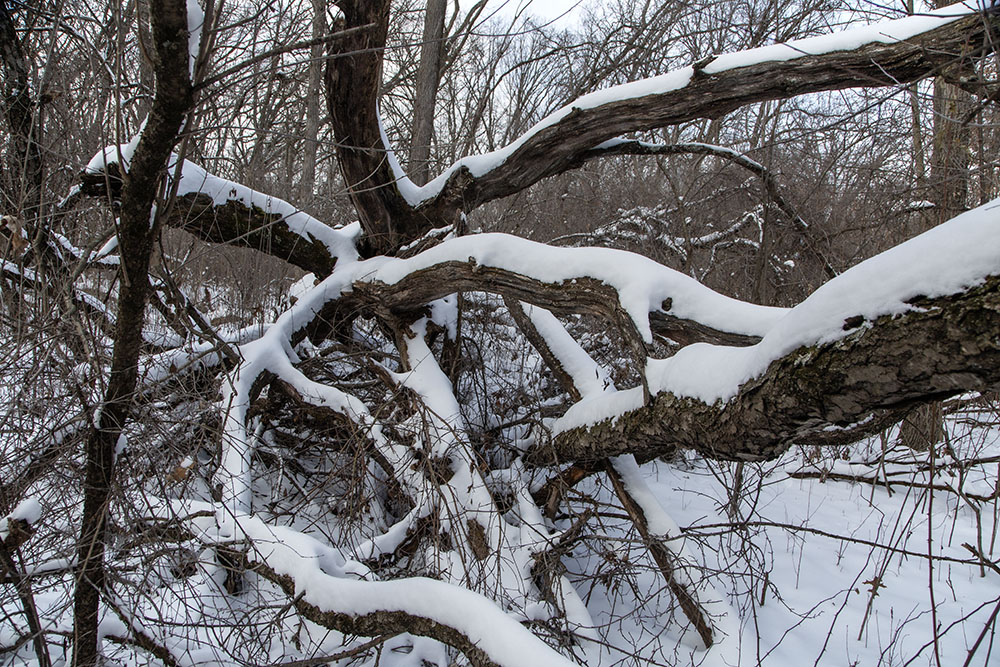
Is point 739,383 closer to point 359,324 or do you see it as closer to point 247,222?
point 247,222

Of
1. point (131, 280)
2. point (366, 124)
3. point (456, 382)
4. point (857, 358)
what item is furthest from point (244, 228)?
point (857, 358)

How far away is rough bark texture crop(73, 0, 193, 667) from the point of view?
1372 millimetres

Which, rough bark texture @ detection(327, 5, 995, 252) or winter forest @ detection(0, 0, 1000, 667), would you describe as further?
rough bark texture @ detection(327, 5, 995, 252)

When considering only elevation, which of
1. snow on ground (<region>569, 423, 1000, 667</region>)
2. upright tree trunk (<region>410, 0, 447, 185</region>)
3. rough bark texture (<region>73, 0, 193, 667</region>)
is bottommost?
snow on ground (<region>569, 423, 1000, 667</region>)

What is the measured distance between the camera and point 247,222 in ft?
12.9

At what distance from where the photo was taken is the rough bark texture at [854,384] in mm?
1271

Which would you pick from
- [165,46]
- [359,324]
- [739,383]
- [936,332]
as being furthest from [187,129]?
[359,324]

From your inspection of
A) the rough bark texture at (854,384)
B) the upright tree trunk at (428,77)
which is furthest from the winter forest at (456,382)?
the upright tree trunk at (428,77)

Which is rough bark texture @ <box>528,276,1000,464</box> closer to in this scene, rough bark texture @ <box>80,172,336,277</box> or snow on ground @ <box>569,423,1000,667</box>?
snow on ground @ <box>569,423,1000,667</box>

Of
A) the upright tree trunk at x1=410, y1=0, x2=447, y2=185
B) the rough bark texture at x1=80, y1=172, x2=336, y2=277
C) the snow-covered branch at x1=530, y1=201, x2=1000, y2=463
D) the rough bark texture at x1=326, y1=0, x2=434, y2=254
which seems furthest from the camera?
the upright tree trunk at x1=410, y1=0, x2=447, y2=185

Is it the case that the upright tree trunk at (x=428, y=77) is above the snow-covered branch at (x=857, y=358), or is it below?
above

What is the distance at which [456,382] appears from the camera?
3.98 metres

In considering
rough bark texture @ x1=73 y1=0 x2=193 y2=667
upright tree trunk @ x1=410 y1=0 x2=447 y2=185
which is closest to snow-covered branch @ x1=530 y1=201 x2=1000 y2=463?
rough bark texture @ x1=73 y1=0 x2=193 y2=667

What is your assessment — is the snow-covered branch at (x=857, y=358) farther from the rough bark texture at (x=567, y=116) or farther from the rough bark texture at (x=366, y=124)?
the rough bark texture at (x=366, y=124)
